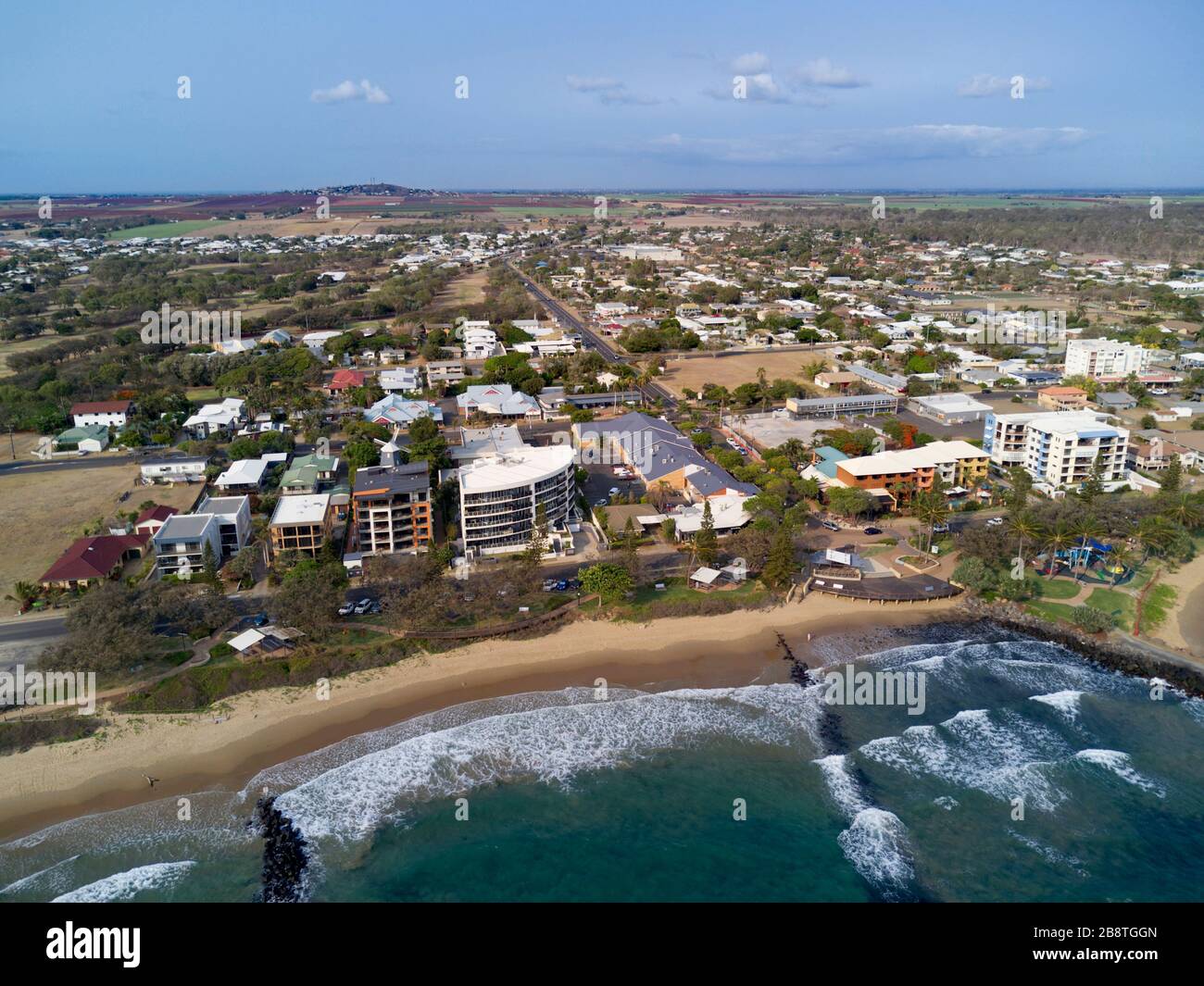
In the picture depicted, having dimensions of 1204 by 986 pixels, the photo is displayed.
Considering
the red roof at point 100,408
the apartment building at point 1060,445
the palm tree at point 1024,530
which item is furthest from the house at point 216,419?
the apartment building at point 1060,445

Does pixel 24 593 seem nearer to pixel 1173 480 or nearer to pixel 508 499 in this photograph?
pixel 508 499

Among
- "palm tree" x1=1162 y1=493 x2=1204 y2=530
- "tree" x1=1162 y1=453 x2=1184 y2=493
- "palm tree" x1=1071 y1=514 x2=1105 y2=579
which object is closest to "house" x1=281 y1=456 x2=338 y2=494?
"palm tree" x1=1071 y1=514 x2=1105 y2=579

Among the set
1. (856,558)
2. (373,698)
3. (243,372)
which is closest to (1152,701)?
(856,558)

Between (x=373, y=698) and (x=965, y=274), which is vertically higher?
(x=965, y=274)

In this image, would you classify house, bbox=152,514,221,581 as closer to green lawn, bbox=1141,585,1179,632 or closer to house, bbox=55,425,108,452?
house, bbox=55,425,108,452

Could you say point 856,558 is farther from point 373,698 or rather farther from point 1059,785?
point 373,698

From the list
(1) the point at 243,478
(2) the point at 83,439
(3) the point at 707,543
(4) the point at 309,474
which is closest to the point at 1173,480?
(3) the point at 707,543
